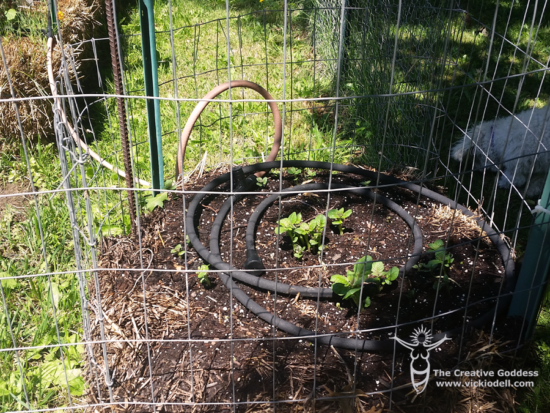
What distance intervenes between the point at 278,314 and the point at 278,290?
0.11m

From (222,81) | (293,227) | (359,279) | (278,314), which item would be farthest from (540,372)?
(222,81)

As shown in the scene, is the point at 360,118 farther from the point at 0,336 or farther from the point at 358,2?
the point at 0,336

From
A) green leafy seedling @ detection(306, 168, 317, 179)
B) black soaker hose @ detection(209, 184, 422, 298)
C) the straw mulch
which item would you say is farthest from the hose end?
the straw mulch

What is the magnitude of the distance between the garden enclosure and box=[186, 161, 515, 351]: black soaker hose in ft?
0.04

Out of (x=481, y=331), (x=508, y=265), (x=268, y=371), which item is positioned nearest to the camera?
(x=268, y=371)

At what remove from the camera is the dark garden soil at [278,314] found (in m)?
2.00

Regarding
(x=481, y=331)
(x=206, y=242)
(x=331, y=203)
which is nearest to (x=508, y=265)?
(x=481, y=331)

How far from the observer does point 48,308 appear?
2.52 m

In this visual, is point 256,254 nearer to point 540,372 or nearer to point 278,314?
point 278,314

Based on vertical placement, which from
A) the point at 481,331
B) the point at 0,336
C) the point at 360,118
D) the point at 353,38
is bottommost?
the point at 0,336

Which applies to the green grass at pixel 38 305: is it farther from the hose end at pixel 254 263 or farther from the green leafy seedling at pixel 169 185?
the hose end at pixel 254 263

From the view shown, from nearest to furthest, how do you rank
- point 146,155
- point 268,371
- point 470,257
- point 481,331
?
point 268,371, point 481,331, point 470,257, point 146,155

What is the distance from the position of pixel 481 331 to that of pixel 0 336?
2.11 m

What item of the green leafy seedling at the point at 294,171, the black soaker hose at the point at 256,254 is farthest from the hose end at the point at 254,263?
the green leafy seedling at the point at 294,171
